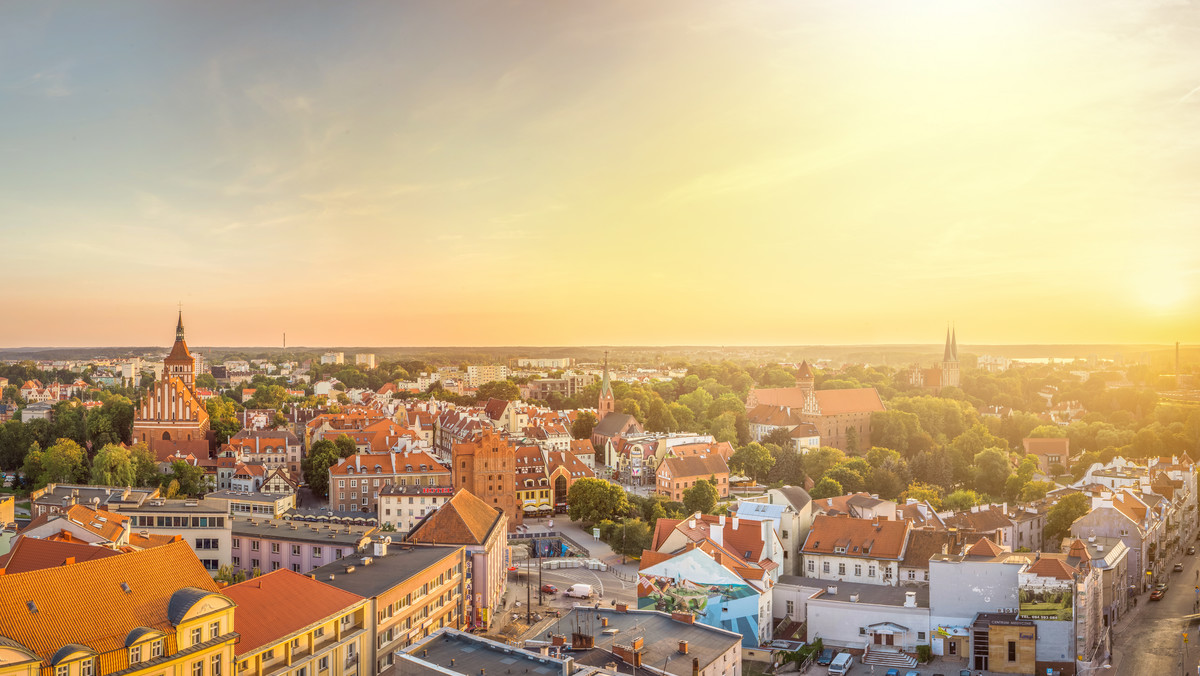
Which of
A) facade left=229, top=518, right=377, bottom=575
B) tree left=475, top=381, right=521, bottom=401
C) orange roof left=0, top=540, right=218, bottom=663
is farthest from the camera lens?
tree left=475, top=381, right=521, bottom=401

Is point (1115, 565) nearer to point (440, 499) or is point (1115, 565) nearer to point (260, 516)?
point (440, 499)

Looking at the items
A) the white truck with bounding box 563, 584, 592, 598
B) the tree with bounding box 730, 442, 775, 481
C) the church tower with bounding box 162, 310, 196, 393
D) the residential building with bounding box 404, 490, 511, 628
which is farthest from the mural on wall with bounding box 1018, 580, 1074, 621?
the church tower with bounding box 162, 310, 196, 393

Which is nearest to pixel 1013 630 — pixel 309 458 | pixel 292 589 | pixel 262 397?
pixel 292 589

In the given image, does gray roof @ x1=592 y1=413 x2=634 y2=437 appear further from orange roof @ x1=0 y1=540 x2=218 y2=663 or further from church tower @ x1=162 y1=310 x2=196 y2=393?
orange roof @ x1=0 y1=540 x2=218 y2=663

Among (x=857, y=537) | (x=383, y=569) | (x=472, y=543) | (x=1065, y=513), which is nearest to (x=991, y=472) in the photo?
(x=1065, y=513)

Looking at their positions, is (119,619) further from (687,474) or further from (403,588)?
(687,474)

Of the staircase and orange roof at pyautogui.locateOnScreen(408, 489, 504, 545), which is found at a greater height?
orange roof at pyautogui.locateOnScreen(408, 489, 504, 545)
